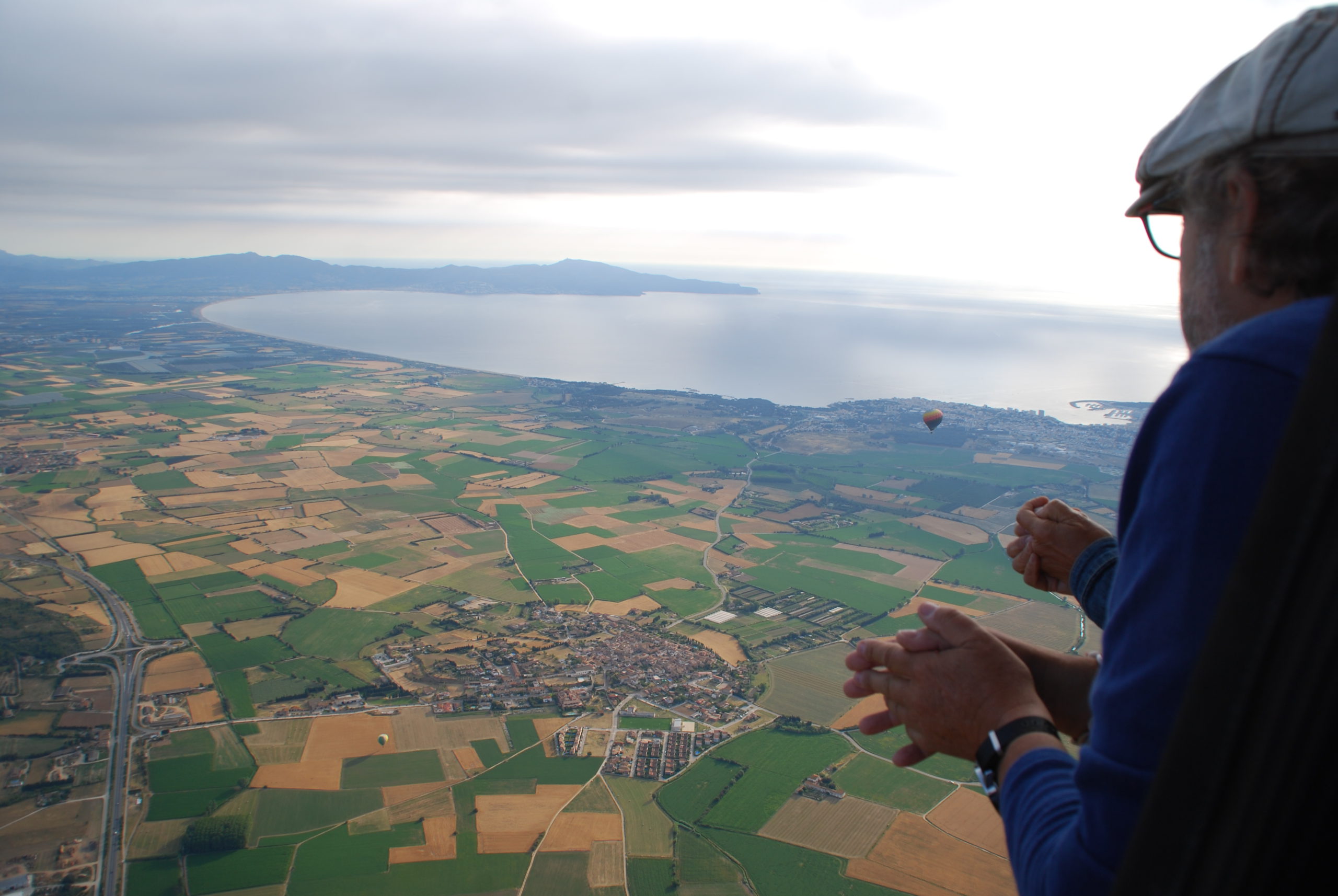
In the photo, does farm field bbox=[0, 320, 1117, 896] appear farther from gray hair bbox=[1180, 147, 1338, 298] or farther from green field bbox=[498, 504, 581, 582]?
gray hair bbox=[1180, 147, 1338, 298]

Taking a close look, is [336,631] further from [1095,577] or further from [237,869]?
[1095,577]

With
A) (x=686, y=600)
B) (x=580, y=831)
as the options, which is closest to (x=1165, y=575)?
(x=580, y=831)

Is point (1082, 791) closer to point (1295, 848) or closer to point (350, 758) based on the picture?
point (1295, 848)

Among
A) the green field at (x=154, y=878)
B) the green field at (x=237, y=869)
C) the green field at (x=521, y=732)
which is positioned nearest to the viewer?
the green field at (x=154, y=878)

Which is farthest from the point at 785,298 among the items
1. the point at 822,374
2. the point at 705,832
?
the point at 705,832

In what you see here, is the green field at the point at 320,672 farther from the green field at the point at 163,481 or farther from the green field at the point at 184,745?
the green field at the point at 163,481

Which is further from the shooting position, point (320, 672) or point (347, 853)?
point (320, 672)

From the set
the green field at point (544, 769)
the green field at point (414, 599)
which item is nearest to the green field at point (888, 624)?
the green field at point (544, 769)
